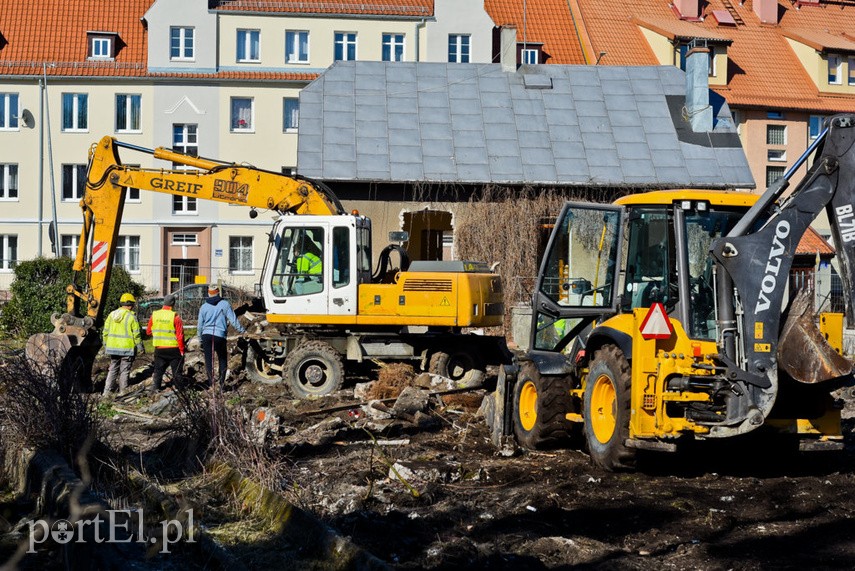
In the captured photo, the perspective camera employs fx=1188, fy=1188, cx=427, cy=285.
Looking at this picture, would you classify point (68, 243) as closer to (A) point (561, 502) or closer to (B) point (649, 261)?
(B) point (649, 261)

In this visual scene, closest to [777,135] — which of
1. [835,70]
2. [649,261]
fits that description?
[835,70]

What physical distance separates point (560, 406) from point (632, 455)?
1.46m

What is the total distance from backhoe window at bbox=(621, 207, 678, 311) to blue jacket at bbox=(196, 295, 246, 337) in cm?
843

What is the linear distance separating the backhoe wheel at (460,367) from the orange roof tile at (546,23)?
31.8 m

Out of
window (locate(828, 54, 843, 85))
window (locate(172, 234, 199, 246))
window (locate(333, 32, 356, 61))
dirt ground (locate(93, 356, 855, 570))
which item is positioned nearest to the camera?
dirt ground (locate(93, 356, 855, 570))

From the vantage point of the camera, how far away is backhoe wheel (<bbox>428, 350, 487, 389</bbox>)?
1802 cm

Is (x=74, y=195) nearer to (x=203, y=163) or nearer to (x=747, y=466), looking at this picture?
(x=203, y=163)

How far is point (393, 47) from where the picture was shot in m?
47.0

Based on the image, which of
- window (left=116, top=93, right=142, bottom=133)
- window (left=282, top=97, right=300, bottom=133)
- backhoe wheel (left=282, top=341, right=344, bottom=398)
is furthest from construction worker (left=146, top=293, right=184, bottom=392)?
window (left=116, top=93, right=142, bottom=133)

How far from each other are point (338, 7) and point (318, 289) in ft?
101

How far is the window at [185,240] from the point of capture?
45375 mm

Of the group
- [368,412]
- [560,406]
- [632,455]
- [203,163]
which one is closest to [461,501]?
[632,455]

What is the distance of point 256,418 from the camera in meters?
12.7

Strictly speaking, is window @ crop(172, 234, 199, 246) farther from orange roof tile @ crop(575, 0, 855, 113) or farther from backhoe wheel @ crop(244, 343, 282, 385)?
backhoe wheel @ crop(244, 343, 282, 385)
